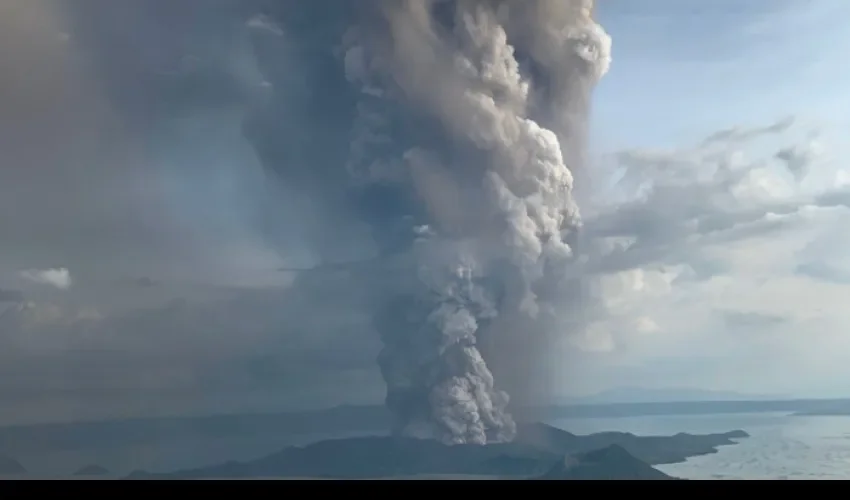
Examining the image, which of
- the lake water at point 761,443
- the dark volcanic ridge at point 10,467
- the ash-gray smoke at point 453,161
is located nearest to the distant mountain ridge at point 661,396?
the lake water at point 761,443

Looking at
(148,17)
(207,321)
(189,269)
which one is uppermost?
(148,17)

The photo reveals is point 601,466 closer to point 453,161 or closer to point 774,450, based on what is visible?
point 774,450

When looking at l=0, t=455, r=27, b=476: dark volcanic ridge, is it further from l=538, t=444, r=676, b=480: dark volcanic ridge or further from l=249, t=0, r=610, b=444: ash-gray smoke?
l=538, t=444, r=676, b=480: dark volcanic ridge

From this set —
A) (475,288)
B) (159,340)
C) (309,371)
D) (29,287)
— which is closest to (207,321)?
(159,340)

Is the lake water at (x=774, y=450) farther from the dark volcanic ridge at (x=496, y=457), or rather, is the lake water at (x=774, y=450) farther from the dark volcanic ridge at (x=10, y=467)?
the dark volcanic ridge at (x=10, y=467)

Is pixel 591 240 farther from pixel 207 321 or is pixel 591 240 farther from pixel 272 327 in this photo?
pixel 207 321
